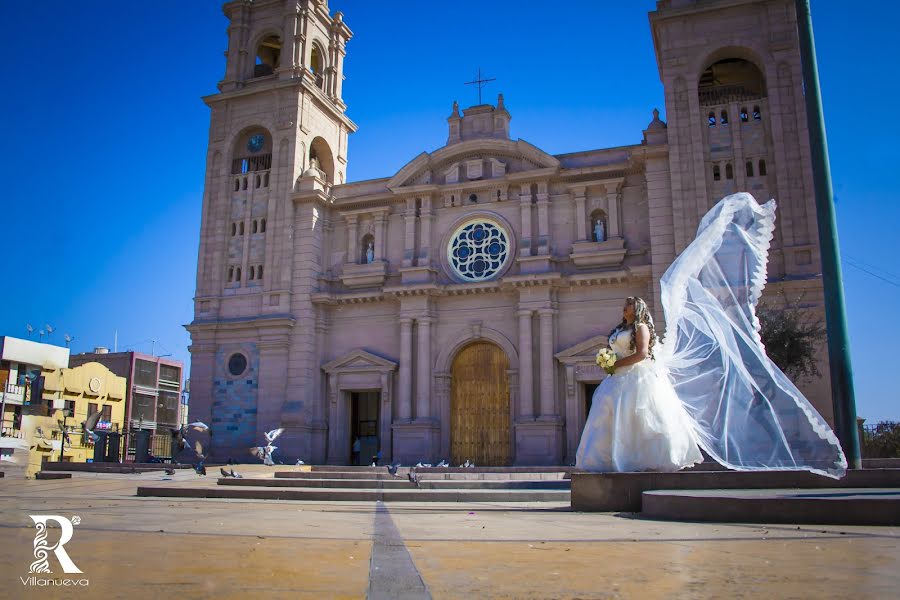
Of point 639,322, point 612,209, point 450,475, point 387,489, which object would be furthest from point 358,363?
point 639,322

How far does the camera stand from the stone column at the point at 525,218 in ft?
92.7

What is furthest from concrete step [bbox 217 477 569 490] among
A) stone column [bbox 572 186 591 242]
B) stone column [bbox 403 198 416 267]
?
stone column [bbox 403 198 416 267]

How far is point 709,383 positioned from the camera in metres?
9.74

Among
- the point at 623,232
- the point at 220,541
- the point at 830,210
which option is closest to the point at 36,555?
the point at 220,541

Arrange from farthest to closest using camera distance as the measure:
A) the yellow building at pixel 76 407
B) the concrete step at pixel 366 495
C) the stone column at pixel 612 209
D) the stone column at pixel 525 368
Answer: the yellow building at pixel 76 407 → the stone column at pixel 612 209 → the stone column at pixel 525 368 → the concrete step at pixel 366 495

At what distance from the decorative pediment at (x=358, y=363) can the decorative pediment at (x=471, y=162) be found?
7.17 meters

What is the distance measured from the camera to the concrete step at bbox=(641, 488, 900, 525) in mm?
6082

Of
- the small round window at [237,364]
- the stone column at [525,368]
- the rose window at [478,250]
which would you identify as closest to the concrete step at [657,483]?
the stone column at [525,368]

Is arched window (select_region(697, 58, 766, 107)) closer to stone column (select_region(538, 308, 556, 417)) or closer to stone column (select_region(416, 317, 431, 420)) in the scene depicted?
stone column (select_region(538, 308, 556, 417))

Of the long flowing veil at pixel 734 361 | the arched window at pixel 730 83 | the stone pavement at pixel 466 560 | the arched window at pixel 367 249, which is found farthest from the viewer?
the arched window at pixel 367 249

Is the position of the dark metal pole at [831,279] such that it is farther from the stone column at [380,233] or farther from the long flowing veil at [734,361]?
the stone column at [380,233]

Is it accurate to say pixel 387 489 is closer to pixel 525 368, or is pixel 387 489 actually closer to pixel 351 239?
pixel 525 368

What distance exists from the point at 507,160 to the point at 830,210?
19823mm

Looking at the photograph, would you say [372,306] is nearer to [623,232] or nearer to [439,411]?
[439,411]
